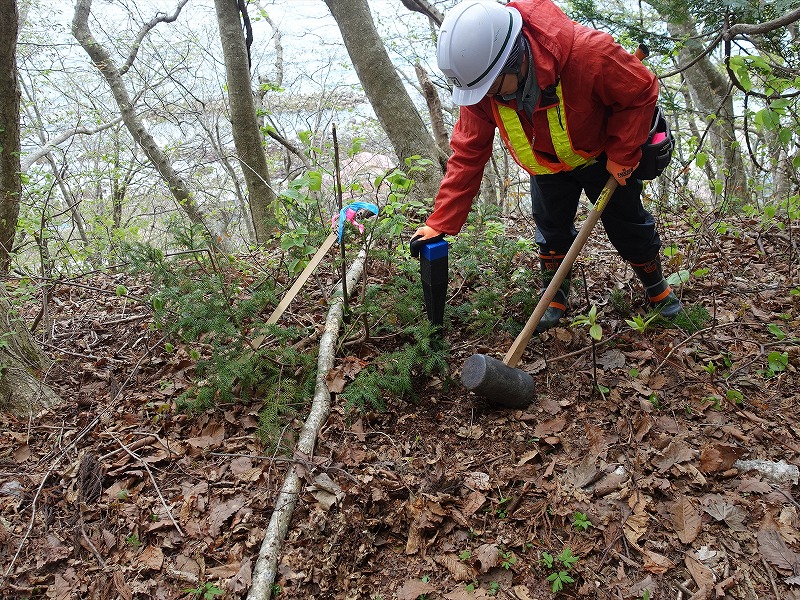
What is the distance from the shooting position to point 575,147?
2738 millimetres

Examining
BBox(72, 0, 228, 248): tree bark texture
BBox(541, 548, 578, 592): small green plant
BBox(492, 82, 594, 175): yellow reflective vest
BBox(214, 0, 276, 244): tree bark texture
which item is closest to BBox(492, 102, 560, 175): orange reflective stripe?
BBox(492, 82, 594, 175): yellow reflective vest

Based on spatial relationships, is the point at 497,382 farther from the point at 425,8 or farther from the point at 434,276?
the point at 425,8

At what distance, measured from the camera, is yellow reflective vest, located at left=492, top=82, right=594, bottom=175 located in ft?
8.50

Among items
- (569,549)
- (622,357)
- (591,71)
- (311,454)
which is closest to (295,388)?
(311,454)

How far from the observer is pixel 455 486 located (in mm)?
2506

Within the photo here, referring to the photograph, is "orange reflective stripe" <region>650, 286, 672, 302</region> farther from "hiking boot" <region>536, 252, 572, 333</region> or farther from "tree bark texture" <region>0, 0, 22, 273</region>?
"tree bark texture" <region>0, 0, 22, 273</region>

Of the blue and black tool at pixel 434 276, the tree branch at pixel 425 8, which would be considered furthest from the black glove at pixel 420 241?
the tree branch at pixel 425 8

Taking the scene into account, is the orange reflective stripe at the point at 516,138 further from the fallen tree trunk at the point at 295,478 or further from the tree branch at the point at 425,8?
the tree branch at the point at 425,8

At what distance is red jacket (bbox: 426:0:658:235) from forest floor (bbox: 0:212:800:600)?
1.16 metres

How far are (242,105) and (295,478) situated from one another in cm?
485

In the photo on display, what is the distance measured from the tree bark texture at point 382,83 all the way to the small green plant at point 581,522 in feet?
11.5

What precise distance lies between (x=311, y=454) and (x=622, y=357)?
2031mm

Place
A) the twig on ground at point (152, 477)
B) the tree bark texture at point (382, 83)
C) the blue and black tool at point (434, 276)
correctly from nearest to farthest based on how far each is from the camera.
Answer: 1. the twig on ground at point (152, 477)
2. the blue and black tool at point (434, 276)
3. the tree bark texture at point (382, 83)

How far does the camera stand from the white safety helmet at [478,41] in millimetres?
2328
